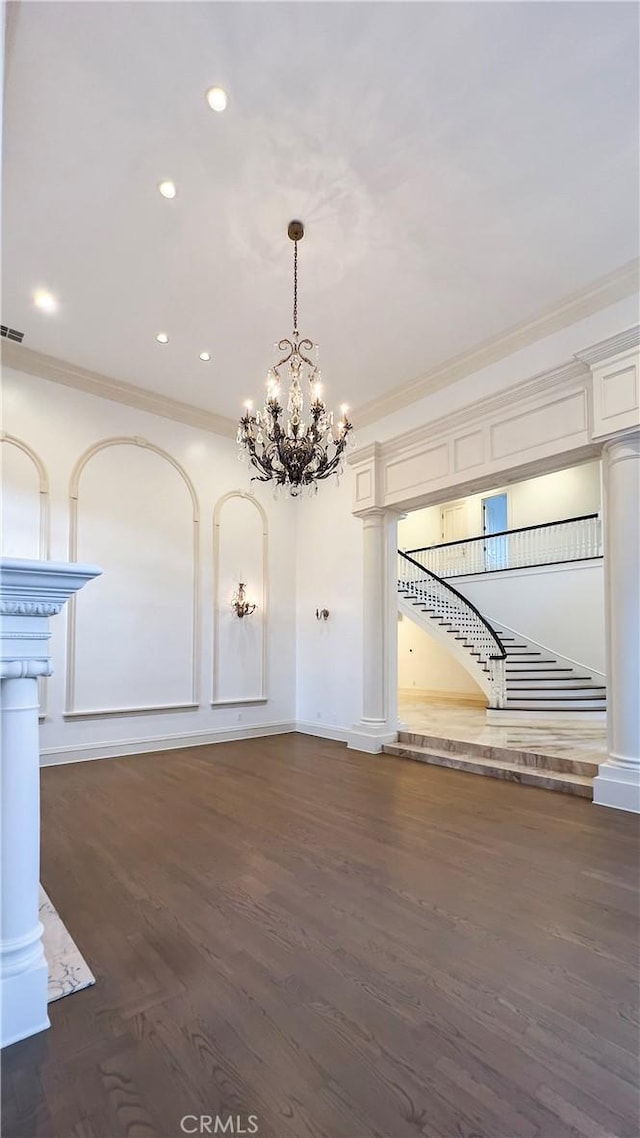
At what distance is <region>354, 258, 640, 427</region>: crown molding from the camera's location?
4434mm

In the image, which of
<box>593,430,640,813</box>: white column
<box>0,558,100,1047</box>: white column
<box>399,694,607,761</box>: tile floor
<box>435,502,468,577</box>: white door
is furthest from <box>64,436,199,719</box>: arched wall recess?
<box>435,502,468,577</box>: white door

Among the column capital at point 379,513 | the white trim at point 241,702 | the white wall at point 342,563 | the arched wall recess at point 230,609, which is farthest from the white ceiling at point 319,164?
the white trim at point 241,702

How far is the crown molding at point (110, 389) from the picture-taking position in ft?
18.5

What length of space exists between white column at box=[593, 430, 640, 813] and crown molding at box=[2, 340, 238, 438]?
4937 millimetres

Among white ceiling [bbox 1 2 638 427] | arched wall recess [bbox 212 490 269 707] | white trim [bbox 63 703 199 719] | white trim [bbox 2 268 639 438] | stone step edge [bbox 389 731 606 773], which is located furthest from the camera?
arched wall recess [bbox 212 490 269 707]

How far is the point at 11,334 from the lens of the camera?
5.27 metres

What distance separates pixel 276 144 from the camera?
10.7 feet

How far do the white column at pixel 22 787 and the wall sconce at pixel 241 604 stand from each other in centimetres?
543

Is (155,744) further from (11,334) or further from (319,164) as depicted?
(319,164)

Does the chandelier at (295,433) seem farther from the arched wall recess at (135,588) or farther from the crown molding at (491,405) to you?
the arched wall recess at (135,588)

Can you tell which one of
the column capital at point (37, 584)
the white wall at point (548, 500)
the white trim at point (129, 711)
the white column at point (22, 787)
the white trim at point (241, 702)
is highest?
the white wall at point (548, 500)

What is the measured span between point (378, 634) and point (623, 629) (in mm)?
2905

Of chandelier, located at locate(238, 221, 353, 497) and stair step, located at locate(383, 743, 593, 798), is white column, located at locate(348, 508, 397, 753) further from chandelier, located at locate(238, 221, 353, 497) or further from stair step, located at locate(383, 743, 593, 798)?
chandelier, located at locate(238, 221, 353, 497)

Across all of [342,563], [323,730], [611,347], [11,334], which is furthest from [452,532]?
[11,334]
